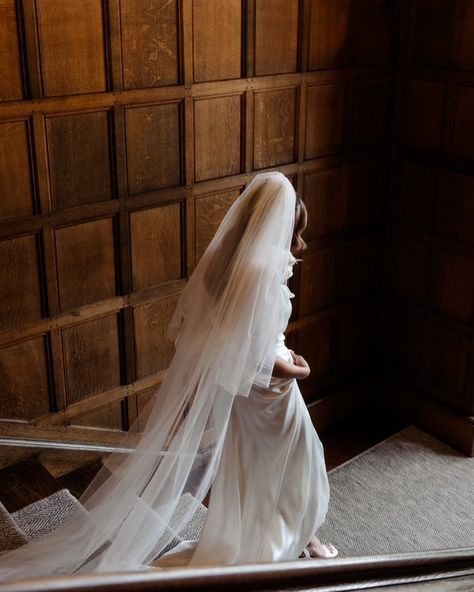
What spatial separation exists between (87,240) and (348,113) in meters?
1.66

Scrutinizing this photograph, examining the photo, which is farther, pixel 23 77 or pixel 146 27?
pixel 146 27

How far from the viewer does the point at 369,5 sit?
388cm

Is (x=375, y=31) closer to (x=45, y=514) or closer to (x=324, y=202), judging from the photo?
(x=324, y=202)

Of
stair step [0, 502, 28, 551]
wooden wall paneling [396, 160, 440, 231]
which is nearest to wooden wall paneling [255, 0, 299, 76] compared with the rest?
wooden wall paneling [396, 160, 440, 231]

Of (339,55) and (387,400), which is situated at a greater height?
(339,55)

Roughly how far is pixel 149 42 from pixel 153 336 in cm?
129

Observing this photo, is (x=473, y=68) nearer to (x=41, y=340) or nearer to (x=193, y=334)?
(x=193, y=334)

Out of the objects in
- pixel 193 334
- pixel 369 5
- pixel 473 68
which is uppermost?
pixel 369 5

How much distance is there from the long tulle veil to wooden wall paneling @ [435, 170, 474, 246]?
1714mm

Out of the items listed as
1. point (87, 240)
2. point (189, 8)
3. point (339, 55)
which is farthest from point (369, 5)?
point (87, 240)

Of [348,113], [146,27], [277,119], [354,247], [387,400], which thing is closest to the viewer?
[146,27]

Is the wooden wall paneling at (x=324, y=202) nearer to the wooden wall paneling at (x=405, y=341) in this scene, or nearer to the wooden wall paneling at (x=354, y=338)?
the wooden wall paneling at (x=354, y=338)

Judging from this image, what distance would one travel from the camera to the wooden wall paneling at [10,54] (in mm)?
2646

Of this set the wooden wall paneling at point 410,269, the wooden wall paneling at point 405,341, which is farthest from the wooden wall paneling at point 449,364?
the wooden wall paneling at point 410,269
